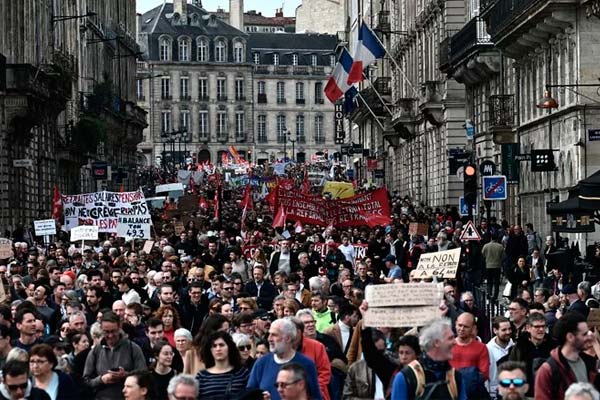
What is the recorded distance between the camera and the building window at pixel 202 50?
170 m

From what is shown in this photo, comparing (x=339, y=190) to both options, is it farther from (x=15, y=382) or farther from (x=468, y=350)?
(x=15, y=382)

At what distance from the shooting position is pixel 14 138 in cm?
5406

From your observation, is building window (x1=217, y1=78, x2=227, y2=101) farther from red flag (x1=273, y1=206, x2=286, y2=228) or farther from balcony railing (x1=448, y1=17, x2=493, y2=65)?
red flag (x1=273, y1=206, x2=286, y2=228)

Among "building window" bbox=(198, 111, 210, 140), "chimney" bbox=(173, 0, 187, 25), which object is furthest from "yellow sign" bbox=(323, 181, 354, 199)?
"building window" bbox=(198, 111, 210, 140)

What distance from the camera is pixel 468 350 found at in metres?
14.0

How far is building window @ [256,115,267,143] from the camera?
587 feet

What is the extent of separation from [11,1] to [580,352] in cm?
4347

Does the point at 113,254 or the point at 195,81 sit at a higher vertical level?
the point at 195,81

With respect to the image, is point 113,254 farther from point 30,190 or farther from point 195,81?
point 195,81

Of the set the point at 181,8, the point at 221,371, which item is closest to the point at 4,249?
the point at 221,371

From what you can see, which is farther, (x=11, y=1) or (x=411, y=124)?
(x=411, y=124)

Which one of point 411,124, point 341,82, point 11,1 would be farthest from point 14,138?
point 411,124

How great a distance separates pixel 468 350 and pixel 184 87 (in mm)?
157282

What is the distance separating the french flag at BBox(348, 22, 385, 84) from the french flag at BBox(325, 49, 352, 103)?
88cm
